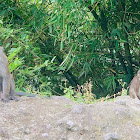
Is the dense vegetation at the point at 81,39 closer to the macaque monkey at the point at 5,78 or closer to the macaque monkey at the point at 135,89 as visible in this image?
the macaque monkey at the point at 135,89

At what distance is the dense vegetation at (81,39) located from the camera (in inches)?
246

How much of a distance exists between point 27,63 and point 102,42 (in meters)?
1.70

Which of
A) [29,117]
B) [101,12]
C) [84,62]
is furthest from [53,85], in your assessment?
[29,117]

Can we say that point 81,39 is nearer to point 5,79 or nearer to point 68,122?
point 5,79

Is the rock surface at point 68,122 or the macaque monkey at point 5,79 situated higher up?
the macaque monkey at point 5,79

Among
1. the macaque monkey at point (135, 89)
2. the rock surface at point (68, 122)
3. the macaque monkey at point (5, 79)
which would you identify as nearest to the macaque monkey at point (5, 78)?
the macaque monkey at point (5, 79)

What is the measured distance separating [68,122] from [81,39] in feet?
10.7

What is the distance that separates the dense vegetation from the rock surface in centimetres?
196

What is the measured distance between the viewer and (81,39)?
664 cm

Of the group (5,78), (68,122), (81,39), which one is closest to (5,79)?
(5,78)

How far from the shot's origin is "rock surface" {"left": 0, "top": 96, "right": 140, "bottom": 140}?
3500 millimetres

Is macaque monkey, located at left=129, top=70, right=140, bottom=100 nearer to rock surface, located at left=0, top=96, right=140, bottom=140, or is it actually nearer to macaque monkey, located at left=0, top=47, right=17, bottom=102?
rock surface, located at left=0, top=96, right=140, bottom=140

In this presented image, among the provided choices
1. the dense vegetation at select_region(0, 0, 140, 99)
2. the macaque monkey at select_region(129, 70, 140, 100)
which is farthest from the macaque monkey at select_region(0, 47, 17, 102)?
the macaque monkey at select_region(129, 70, 140, 100)

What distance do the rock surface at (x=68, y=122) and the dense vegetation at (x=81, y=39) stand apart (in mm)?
1957
